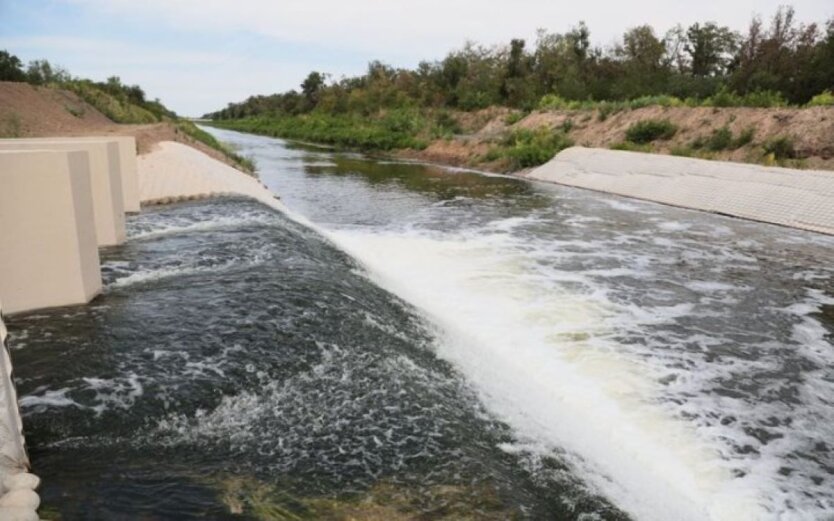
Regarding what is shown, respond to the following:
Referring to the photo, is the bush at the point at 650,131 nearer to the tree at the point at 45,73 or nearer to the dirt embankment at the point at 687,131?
the dirt embankment at the point at 687,131

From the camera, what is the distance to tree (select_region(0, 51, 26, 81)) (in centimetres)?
3106

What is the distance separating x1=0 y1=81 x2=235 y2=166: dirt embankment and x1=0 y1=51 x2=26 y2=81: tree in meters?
2.31

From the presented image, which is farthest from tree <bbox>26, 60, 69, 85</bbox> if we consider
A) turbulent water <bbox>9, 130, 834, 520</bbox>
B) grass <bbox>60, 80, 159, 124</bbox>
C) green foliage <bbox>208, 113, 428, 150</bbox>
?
turbulent water <bbox>9, 130, 834, 520</bbox>

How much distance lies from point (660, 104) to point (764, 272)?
16348 mm

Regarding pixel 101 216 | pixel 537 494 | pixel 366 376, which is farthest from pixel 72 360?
pixel 101 216

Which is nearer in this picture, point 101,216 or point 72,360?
point 72,360

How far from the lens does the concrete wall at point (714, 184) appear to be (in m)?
14.3

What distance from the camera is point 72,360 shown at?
4.55 metres

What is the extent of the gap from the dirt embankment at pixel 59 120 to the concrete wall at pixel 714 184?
41.6 feet

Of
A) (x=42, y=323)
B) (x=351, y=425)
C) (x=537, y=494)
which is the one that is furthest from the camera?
(x=42, y=323)

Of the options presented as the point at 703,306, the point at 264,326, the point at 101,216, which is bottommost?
the point at 703,306

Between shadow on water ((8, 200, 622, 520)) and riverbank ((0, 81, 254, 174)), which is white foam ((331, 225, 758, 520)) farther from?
riverbank ((0, 81, 254, 174))

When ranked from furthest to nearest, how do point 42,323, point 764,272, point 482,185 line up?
point 482,185 → point 764,272 → point 42,323

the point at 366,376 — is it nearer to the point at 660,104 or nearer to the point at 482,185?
the point at 482,185
